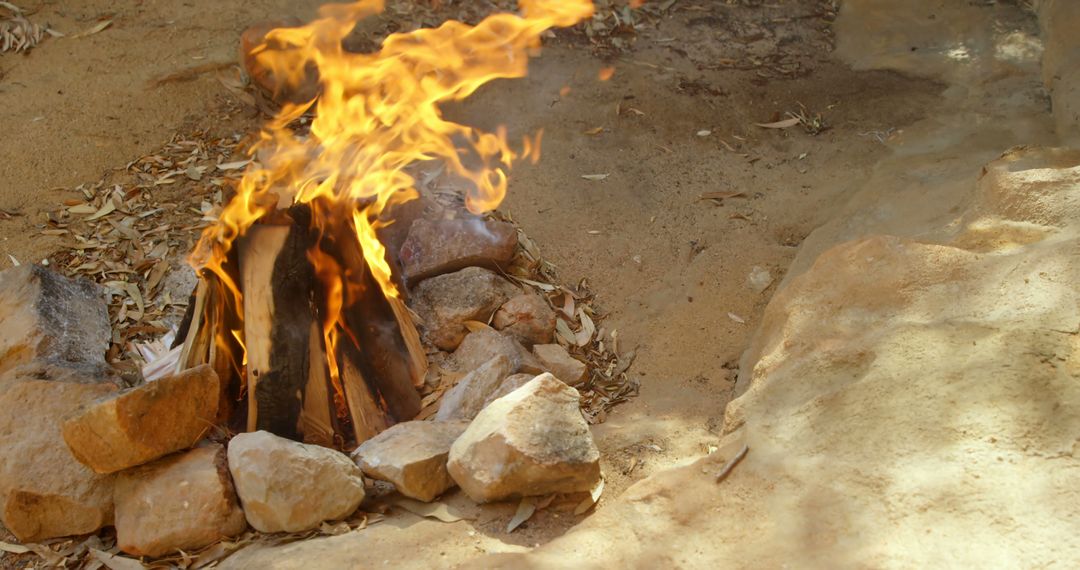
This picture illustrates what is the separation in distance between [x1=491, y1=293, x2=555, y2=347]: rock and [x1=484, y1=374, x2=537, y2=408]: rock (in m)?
0.58

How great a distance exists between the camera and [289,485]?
124 inches

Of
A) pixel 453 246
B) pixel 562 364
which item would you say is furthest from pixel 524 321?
pixel 453 246

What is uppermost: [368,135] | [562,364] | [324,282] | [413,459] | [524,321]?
[368,135]

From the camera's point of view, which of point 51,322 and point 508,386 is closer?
point 508,386

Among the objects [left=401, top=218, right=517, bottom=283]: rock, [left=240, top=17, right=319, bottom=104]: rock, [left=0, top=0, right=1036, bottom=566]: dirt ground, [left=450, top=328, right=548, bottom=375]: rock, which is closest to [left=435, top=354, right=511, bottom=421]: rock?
[left=450, top=328, right=548, bottom=375]: rock

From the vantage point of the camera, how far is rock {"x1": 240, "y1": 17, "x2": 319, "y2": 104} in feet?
19.6

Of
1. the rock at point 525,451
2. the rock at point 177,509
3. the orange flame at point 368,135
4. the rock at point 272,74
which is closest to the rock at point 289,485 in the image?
the rock at point 177,509

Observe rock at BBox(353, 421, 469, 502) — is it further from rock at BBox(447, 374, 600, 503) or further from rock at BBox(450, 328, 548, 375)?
rock at BBox(450, 328, 548, 375)

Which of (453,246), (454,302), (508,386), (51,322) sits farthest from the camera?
(453,246)

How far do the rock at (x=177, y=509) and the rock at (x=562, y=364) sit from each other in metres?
1.52

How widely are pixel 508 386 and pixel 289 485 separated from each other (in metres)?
0.99

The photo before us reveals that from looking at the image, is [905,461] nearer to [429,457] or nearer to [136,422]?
[429,457]

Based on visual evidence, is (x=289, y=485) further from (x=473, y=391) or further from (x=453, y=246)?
(x=453, y=246)

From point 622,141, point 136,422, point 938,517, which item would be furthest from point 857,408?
point 622,141
